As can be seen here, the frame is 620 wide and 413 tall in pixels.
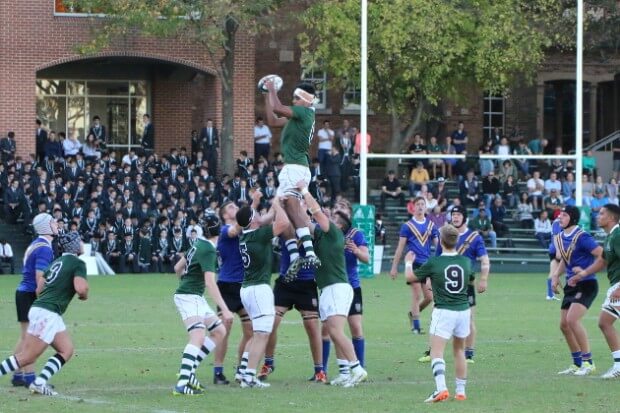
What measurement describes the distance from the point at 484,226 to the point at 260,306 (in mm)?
24174

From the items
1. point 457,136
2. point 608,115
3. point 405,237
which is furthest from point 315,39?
point 405,237

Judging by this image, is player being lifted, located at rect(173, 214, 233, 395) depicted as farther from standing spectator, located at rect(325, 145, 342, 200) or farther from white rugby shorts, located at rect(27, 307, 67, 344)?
standing spectator, located at rect(325, 145, 342, 200)

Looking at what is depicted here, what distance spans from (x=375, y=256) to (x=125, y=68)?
1426 centimetres

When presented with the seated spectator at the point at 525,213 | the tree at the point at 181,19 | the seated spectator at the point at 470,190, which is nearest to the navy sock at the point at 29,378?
the tree at the point at 181,19

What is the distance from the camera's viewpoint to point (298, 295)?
15156mm

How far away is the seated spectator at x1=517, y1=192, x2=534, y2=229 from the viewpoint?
4031 cm

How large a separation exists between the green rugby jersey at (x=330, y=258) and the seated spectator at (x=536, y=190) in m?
26.4

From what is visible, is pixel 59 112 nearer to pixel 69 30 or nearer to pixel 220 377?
pixel 69 30

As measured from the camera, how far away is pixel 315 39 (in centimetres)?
4456

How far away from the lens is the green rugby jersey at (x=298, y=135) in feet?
49.6

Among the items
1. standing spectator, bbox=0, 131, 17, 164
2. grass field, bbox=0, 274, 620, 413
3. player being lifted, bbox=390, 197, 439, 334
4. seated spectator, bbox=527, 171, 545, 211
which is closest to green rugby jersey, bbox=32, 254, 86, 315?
grass field, bbox=0, 274, 620, 413

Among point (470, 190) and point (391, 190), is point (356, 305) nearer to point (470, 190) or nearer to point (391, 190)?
point (391, 190)

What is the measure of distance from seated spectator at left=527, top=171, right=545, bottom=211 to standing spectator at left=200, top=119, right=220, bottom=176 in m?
9.26

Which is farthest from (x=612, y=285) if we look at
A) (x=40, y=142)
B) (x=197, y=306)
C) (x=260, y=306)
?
(x=40, y=142)
